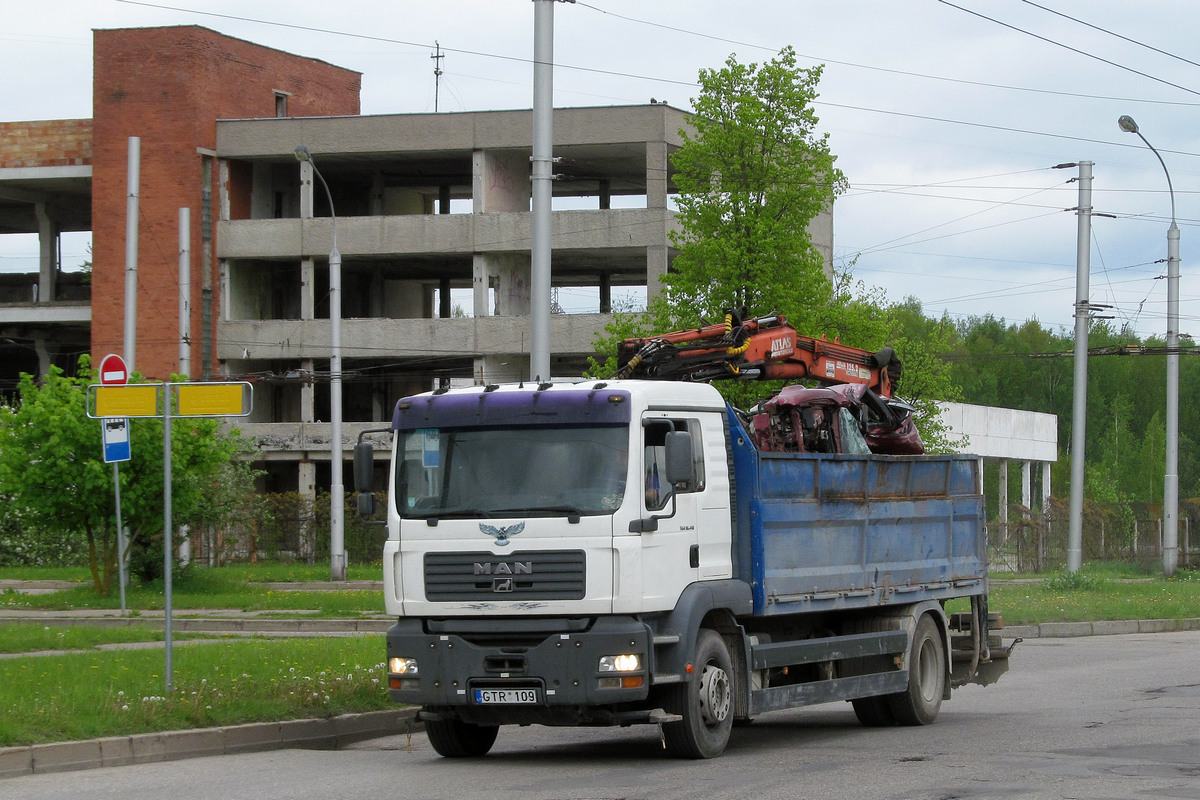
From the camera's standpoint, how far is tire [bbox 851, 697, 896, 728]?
13.5 meters

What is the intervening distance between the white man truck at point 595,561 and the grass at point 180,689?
1.93 metres

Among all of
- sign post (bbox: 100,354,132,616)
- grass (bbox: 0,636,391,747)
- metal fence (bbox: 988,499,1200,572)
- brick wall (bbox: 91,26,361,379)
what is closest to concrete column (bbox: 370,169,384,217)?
Answer: brick wall (bbox: 91,26,361,379)

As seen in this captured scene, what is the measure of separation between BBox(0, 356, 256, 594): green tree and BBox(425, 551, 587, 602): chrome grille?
17183mm

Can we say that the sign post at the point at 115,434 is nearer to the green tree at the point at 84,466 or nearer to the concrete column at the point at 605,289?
the green tree at the point at 84,466

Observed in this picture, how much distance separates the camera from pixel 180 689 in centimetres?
1273

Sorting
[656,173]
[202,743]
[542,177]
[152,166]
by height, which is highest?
[152,166]

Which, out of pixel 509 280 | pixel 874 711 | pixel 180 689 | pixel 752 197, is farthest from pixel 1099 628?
pixel 509 280

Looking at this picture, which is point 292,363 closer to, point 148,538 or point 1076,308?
point 148,538

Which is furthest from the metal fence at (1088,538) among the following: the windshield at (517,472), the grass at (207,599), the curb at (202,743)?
the windshield at (517,472)

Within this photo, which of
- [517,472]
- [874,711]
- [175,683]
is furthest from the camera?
[874,711]

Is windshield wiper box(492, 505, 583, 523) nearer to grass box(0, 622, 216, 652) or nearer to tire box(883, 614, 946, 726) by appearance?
tire box(883, 614, 946, 726)

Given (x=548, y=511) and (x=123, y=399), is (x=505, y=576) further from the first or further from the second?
(x=123, y=399)

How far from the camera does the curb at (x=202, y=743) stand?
10445 millimetres

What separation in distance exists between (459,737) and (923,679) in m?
4.64
